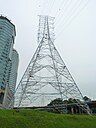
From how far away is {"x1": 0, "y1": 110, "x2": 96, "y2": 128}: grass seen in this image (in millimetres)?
16109

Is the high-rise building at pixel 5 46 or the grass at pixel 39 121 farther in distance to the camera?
the high-rise building at pixel 5 46

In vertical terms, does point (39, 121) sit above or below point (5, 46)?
below

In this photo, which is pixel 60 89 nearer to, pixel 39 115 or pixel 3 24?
pixel 39 115

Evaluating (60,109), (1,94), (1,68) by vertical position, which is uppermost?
(1,68)

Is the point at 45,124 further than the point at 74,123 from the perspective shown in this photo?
No

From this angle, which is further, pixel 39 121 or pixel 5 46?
pixel 5 46

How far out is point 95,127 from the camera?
1870 cm

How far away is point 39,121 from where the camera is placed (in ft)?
57.4

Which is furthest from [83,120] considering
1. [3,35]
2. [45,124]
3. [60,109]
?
[3,35]

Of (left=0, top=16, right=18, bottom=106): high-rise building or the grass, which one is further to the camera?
(left=0, top=16, right=18, bottom=106): high-rise building

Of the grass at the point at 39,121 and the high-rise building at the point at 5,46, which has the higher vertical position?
the high-rise building at the point at 5,46

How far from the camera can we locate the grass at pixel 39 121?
16.1 metres

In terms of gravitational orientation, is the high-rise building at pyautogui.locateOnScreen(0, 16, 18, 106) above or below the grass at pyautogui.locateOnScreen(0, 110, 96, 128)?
above

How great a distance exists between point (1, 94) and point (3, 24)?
112 ft
